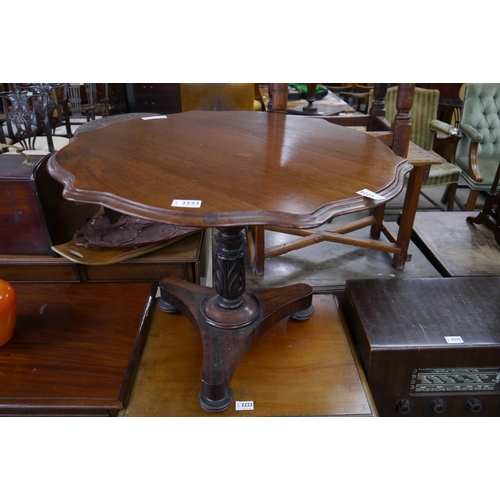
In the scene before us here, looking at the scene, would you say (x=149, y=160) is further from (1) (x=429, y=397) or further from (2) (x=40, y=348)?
A: (1) (x=429, y=397)

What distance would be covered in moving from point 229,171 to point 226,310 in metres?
0.59

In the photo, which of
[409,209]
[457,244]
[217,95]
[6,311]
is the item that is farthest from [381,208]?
[217,95]

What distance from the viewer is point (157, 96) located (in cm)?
643

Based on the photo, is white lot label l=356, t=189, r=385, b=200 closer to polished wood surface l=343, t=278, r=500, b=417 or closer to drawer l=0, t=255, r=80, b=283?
polished wood surface l=343, t=278, r=500, b=417

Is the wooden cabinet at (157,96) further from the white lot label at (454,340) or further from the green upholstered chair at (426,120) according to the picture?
the white lot label at (454,340)

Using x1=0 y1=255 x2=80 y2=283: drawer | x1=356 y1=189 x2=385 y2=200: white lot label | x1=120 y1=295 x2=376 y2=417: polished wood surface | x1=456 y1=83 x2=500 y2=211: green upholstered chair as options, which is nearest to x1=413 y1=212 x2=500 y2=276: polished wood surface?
x1=456 y1=83 x2=500 y2=211: green upholstered chair

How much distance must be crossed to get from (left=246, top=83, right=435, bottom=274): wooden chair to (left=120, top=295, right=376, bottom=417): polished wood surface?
1.58ft

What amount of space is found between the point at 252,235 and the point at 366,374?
3.50 ft

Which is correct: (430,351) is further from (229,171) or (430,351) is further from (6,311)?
(6,311)

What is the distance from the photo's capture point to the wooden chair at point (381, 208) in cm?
196

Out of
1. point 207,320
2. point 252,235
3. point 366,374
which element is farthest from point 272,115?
point 366,374

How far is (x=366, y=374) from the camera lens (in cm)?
157

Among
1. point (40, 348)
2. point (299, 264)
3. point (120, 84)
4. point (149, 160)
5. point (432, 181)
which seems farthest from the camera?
point (120, 84)

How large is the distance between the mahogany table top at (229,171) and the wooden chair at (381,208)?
0.38m
